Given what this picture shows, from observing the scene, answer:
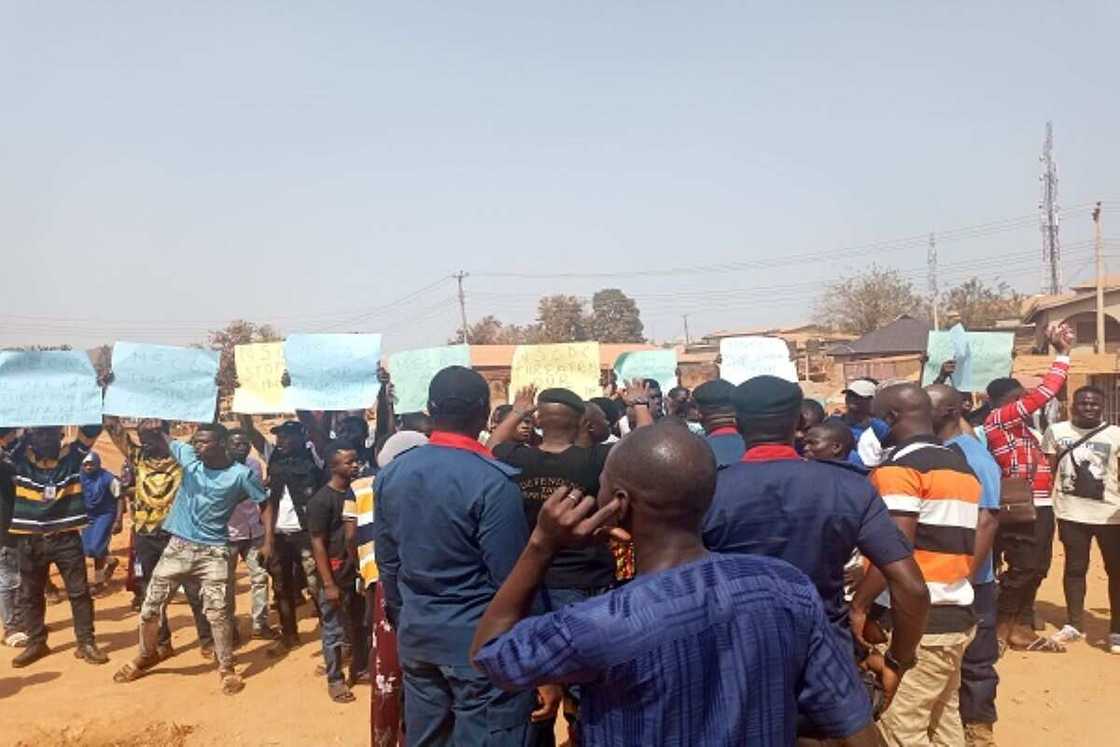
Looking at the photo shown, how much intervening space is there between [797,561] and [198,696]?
4.99m

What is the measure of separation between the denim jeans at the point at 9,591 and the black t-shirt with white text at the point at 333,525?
3.42 metres

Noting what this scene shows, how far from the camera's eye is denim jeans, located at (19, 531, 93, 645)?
636cm

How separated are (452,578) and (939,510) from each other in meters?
2.12

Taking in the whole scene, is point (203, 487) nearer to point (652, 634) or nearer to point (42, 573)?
point (42, 573)

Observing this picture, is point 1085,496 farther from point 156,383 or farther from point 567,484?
point 156,383

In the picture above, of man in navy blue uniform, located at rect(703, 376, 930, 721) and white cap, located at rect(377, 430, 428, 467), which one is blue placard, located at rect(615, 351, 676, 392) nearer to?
white cap, located at rect(377, 430, 428, 467)

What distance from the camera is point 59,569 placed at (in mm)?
6387

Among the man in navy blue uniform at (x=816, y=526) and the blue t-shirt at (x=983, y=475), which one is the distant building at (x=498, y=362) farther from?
the man in navy blue uniform at (x=816, y=526)

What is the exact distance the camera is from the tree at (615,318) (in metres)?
68.7

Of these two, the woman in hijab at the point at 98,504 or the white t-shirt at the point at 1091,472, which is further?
the woman in hijab at the point at 98,504

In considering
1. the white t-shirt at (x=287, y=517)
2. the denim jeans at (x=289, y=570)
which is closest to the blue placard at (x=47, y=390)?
the white t-shirt at (x=287, y=517)

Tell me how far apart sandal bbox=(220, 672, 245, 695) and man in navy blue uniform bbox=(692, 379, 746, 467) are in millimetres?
4086

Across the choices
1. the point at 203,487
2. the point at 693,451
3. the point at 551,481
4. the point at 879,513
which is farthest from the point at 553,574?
the point at 203,487

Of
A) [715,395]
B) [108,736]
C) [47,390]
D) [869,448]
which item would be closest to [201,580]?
[108,736]
